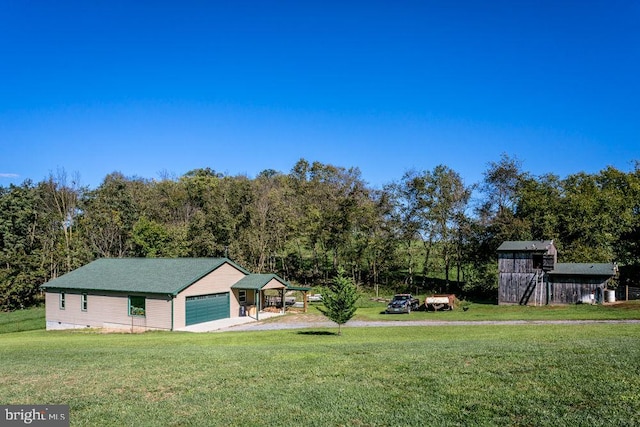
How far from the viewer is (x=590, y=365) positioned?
10367 millimetres

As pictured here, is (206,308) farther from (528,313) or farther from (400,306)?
(528,313)

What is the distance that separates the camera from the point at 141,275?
32.8m

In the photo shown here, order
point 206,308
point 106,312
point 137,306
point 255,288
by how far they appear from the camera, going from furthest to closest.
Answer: point 255,288 < point 206,308 < point 106,312 < point 137,306

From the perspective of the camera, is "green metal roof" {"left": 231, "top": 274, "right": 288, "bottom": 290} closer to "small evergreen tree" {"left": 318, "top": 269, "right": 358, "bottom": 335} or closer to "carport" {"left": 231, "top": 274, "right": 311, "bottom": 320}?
"carport" {"left": 231, "top": 274, "right": 311, "bottom": 320}

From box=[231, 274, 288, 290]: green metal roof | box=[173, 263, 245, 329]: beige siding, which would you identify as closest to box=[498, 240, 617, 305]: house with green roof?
box=[231, 274, 288, 290]: green metal roof

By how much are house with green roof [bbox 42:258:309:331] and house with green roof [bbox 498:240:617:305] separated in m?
18.5

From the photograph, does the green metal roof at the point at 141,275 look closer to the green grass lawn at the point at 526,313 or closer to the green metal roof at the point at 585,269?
the green grass lawn at the point at 526,313

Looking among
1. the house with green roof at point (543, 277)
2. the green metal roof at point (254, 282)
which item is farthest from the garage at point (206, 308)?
the house with green roof at point (543, 277)

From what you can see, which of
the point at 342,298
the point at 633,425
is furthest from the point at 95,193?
Answer: the point at 633,425

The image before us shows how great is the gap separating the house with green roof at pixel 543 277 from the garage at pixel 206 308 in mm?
22609

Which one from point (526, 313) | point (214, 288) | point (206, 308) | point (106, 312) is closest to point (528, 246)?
point (526, 313)

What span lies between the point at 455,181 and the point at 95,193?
4306cm

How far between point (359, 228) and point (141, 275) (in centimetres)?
2585

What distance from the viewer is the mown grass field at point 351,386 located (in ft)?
25.4
